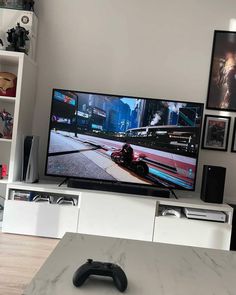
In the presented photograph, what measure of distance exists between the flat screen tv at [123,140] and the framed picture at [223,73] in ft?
1.27

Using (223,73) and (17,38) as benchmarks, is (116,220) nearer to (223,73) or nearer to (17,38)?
(223,73)

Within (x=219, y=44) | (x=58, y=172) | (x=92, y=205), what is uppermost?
(x=219, y=44)

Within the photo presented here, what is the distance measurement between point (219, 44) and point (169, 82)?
0.59 m

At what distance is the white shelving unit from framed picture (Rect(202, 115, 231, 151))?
169 centimetres

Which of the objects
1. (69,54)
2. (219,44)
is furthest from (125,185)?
(219,44)

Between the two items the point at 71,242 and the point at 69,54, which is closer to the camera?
the point at 71,242

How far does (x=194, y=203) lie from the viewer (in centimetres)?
294

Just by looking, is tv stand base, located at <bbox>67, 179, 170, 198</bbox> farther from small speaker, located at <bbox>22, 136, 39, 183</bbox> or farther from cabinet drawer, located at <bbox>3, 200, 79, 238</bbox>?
small speaker, located at <bbox>22, 136, 39, 183</bbox>

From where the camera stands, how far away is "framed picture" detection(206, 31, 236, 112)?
3348 millimetres

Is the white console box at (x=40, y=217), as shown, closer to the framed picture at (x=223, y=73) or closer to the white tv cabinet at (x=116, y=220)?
the white tv cabinet at (x=116, y=220)

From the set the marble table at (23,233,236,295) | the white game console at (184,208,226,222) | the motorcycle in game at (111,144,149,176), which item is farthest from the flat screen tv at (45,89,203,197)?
the marble table at (23,233,236,295)

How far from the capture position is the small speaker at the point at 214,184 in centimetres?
303

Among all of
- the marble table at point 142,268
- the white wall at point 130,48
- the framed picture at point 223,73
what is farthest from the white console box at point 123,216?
the marble table at point 142,268

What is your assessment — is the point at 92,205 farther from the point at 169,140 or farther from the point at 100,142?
the point at 169,140
